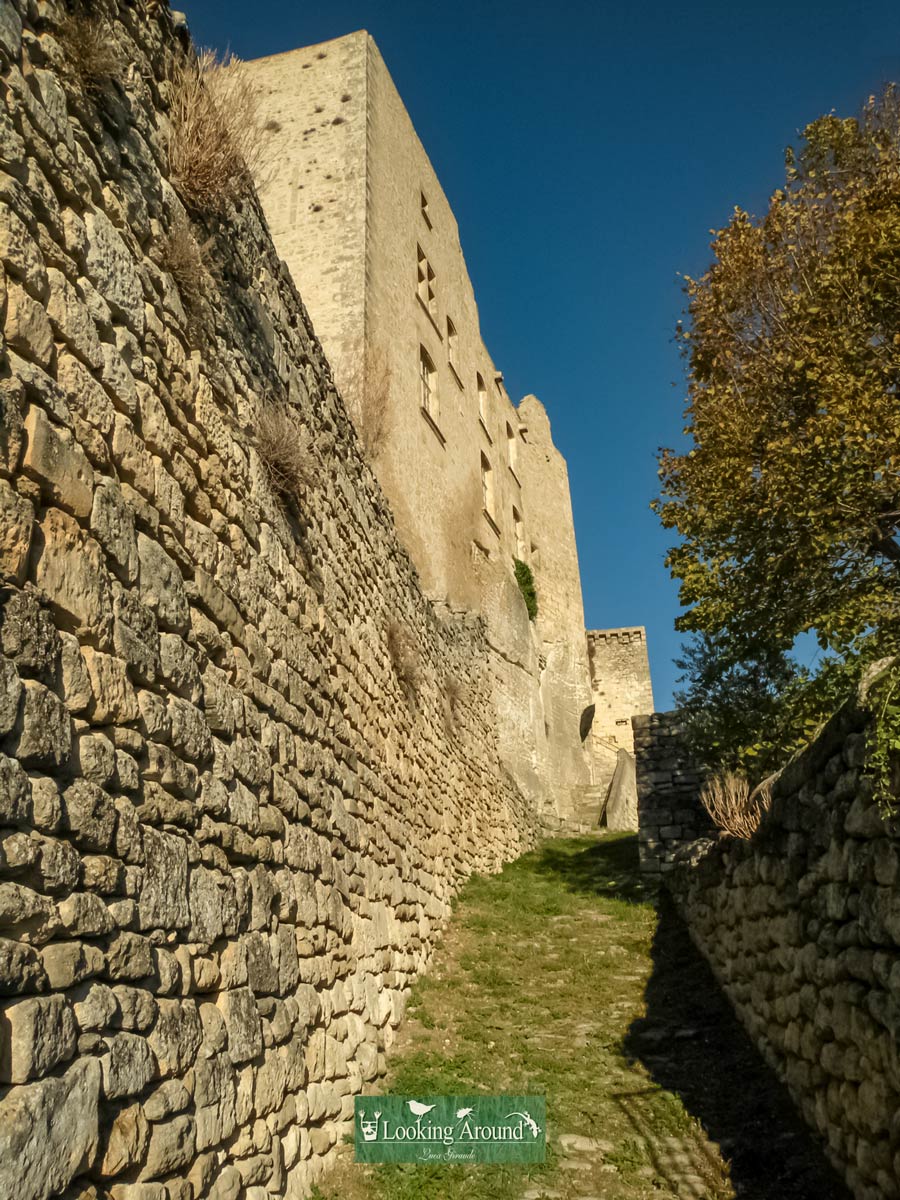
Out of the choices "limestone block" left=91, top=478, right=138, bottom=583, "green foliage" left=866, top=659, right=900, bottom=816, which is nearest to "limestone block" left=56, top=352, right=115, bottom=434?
"limestone block" left=91, top=478, right=138, bottom=583

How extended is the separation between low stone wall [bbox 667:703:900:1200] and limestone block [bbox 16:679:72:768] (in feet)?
10.6

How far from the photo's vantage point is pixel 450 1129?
4906 millimetres

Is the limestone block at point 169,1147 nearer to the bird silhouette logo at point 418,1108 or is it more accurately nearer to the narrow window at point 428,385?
the bird silhouette logo at point 418,1108

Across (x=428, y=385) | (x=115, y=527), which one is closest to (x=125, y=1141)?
(x=115, y=527)

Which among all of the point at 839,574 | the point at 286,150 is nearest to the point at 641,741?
the point at 839,574

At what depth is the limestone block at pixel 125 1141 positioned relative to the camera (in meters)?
2.52

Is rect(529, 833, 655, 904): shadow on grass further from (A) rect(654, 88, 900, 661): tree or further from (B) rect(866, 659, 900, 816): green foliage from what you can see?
(B) rect(866, 659, 900, 816): green foliage

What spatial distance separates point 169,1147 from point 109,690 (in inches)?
59.4

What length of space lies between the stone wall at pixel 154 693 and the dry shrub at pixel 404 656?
173 centimetres

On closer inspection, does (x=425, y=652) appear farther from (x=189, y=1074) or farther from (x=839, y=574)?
(x=189, y=1074)

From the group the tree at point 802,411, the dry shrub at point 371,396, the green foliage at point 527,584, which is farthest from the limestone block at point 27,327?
the green foliage at point 527,584

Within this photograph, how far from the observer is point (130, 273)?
3.46 metres

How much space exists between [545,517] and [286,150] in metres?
14.9

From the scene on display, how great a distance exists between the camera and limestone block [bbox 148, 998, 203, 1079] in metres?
2.88
